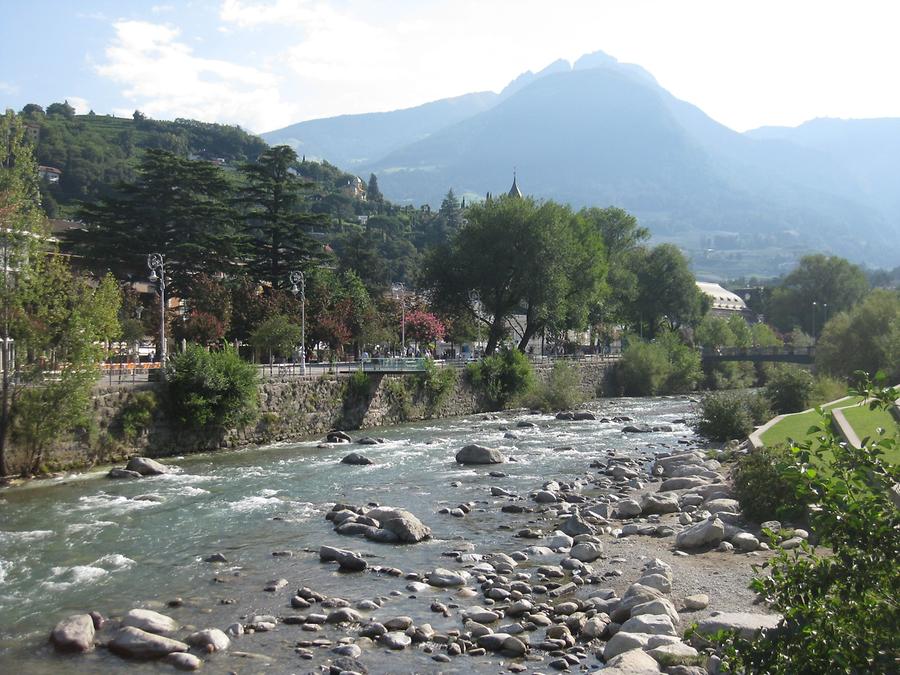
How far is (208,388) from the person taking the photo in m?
32.2

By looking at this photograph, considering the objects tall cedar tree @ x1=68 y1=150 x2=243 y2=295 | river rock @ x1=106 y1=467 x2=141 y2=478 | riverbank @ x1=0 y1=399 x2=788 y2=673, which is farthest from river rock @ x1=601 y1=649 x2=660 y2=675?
tall cedar tree @ x1=68 y1=150 x2=243 y2=295

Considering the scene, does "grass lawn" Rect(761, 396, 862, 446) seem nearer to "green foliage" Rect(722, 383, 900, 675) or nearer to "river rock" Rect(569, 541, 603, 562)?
"river rock" Rect(569, 541, 603, 562)

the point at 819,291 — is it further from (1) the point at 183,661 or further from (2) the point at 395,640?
(1) the point at 183,661

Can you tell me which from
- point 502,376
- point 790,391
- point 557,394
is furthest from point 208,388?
point 790,391

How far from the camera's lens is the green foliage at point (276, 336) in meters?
47.2

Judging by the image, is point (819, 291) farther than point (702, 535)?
Yes

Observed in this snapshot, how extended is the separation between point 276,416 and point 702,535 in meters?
23.6

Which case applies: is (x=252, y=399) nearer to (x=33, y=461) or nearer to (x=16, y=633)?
(x=33, y=461)

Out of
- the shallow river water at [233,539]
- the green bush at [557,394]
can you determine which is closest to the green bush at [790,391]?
the shallow river water at [233,539]

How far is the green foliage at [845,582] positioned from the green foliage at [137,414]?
27.3 m

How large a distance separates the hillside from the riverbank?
6208cm

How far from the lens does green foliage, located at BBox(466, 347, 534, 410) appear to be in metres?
52.9

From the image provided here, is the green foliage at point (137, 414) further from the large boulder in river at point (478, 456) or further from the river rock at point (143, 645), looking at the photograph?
the river rock at point (143, 645)

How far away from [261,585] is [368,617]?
278 centimetres
